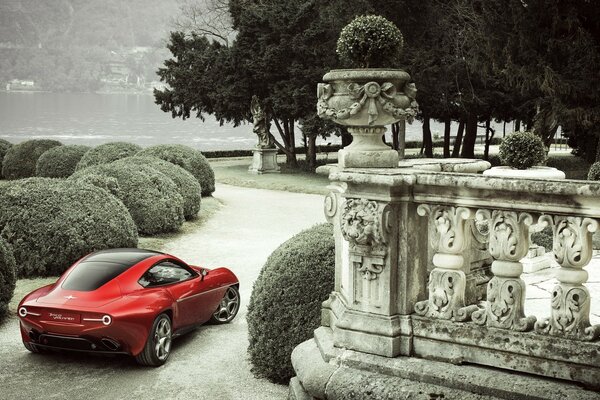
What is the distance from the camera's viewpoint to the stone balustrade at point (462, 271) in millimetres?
5074

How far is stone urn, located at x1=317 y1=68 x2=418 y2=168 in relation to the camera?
6.67 metres

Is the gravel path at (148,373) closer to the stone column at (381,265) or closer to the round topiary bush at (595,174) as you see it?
the stone column at (381,265)

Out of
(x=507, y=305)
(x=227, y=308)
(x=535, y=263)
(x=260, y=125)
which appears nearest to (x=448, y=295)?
(x=507, y=305)

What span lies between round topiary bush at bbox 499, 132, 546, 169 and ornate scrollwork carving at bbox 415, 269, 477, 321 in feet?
20.5

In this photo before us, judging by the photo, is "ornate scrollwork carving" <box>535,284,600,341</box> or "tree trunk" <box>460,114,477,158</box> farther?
"tree trunk" <box>460,114,477,158</box>

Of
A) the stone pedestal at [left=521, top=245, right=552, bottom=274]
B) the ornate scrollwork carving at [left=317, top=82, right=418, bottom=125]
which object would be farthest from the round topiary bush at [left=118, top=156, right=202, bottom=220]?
the ornate scrollwork carving at [left=317, top=82, right=418, bottom=125]

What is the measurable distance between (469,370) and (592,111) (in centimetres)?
1962

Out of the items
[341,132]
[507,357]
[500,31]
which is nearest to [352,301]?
[507,357]

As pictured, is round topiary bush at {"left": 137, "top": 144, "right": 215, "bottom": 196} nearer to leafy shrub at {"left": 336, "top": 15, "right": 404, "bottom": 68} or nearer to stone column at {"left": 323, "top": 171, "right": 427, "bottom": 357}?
leafy shrub at {"left": 336, "top": 15, "right": 404, "bottom": 68}

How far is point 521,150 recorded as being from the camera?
38.0ft

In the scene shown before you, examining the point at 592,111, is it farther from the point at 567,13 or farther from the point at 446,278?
the point at 446,278

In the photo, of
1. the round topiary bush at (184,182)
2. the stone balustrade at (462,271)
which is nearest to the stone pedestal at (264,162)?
the round topiary bush at (184,182)

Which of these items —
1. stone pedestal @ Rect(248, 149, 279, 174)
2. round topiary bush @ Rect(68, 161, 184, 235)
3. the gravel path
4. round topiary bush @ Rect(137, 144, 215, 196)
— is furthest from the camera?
stone pedestal @ Rect(248, 149, 279, 174)

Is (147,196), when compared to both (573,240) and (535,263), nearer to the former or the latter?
(535,263)
